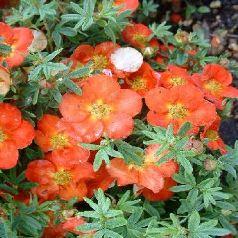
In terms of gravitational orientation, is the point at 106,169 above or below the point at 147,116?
Result: below

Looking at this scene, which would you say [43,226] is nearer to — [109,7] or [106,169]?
[106,169]

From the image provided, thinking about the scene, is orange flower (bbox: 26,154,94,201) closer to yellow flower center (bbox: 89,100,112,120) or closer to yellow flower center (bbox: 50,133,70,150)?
yellow flower center (bbox: 50,133,70,150)

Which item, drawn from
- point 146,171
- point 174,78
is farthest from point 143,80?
point 146,171

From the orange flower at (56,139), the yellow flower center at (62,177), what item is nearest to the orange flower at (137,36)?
A: the orange flower at (56,139)

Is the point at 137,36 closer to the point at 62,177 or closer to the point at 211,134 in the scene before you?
the point at 211,134

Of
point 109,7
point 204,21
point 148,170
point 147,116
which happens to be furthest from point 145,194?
point 204,21

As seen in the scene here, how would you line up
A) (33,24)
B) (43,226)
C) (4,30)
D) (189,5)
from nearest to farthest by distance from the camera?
(43,226), (4,30), (33,24), (189,5)

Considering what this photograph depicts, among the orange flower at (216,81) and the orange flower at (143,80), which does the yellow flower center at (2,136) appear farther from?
the orange flower at (216,81)
